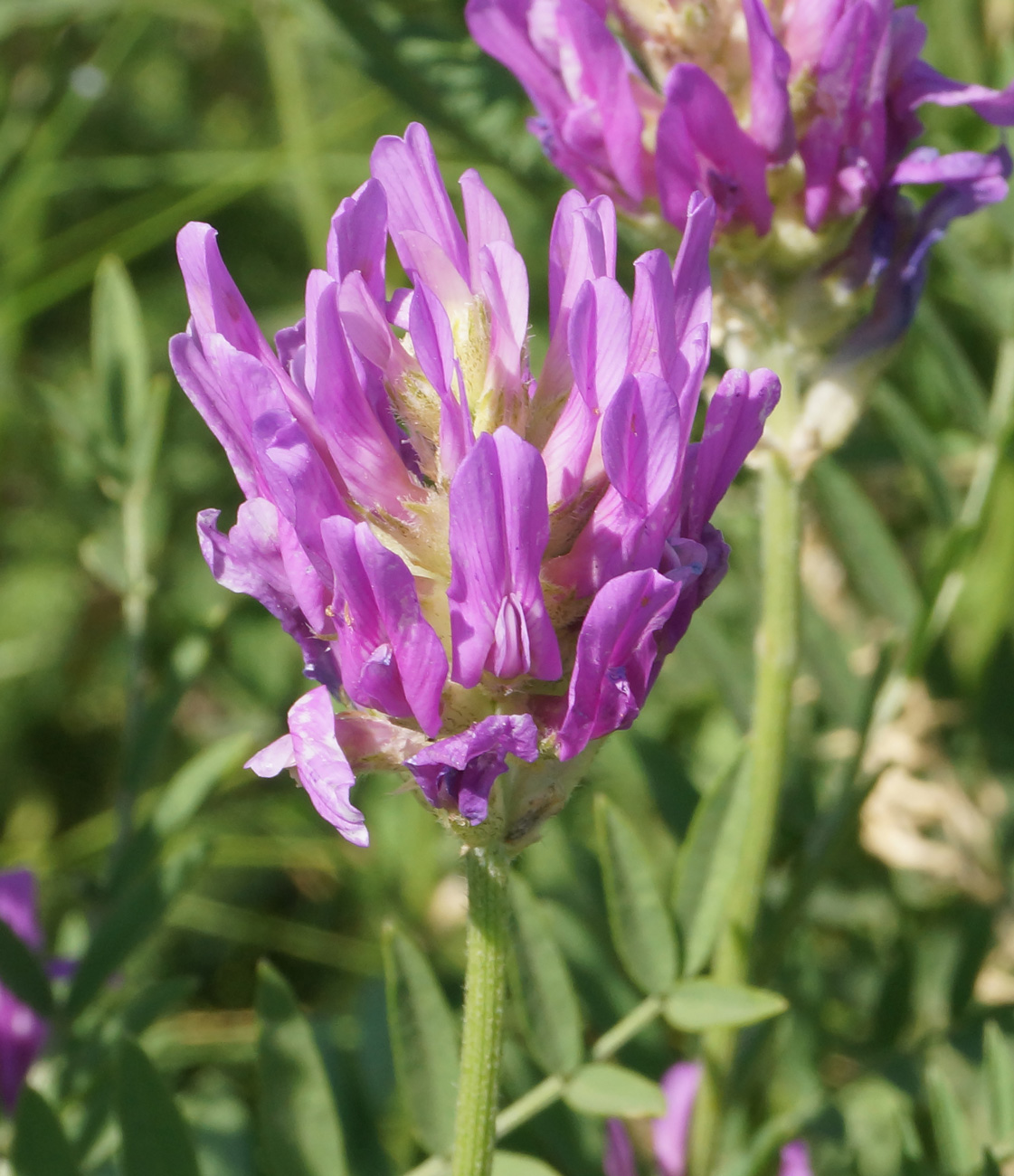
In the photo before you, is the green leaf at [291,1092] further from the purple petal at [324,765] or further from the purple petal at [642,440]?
the purple petal at [642,440]

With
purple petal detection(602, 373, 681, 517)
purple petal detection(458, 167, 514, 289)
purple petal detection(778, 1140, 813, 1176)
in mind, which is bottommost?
purple petal detection(778, 1140, 813, 1176)

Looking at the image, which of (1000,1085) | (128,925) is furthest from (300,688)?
(1000,1085)

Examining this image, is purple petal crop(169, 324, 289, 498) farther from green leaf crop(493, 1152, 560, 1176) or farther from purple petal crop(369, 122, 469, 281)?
green leaf crop(493, 1152, 560, 1176)

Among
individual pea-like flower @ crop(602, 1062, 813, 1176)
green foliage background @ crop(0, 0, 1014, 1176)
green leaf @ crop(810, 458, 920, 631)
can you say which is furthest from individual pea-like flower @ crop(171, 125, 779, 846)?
green leaf @ crop(810, 458, 920, 631)

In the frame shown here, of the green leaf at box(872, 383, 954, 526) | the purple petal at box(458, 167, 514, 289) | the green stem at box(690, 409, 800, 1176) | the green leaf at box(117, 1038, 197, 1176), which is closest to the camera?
the purple petal at box(458, 167, 514, 289)

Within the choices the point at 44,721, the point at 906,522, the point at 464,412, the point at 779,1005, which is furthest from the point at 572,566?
the point at 44,721
